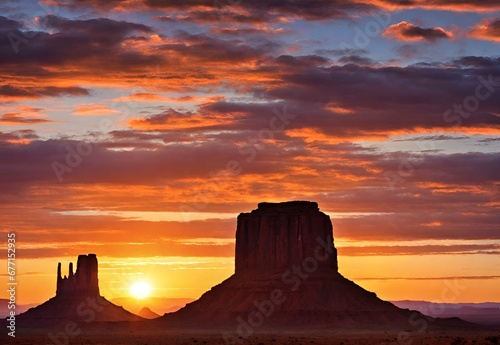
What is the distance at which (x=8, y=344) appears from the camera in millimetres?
140375

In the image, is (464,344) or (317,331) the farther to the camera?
(317,331)

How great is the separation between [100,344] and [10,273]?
45.4m

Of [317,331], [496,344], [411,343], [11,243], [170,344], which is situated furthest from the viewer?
[317,331]

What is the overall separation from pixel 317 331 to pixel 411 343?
72645mm

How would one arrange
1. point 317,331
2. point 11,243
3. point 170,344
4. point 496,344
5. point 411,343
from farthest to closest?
point 317,331 < point 170,344 < point 411,343 < point 496,344 < point 11,243

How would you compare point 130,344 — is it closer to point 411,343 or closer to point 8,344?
point 8,344

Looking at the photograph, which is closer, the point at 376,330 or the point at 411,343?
the point at 411,343

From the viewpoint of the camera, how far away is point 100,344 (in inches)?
5453

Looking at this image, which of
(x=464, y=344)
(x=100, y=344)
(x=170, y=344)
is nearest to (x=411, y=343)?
(x=464, y=344)

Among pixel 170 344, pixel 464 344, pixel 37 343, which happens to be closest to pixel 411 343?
pixel 464 344

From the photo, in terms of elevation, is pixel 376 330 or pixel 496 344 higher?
pixel 376 330

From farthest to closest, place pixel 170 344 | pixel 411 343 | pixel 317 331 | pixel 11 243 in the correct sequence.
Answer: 1. pixel 317 331
2. pixel 170 344
3. pixel 411 343
4. pixel 11 243

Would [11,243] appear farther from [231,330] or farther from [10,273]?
[231,330]

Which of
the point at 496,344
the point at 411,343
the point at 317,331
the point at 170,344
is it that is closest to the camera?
the point at 496,344
